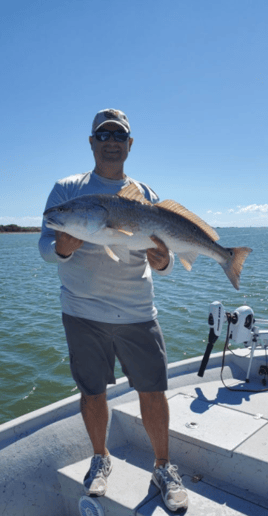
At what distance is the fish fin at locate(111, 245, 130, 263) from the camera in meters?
2.93

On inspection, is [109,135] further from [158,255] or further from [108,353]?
[108,353]

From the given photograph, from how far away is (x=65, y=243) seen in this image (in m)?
2.89

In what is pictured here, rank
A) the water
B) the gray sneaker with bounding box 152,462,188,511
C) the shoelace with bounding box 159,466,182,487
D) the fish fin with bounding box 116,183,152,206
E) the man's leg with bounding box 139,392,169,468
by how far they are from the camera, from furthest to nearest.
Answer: the water → the man's leg with bounding box 139,392,169,468 → the shoelace with bounding box 159,466,182,487 → the gray sneaker with bounding box 152,462,188,511 → the fish fin with bounding box 116,183,152,206

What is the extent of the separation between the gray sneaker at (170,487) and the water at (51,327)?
13.7 ft

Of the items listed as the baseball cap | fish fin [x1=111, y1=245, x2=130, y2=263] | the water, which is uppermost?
the baseball cap

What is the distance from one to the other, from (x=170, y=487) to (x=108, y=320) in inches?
51.3

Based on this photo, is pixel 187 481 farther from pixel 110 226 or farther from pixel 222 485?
pixel 110 226

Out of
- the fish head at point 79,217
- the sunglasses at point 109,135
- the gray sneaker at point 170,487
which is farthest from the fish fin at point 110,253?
the gray sneaker at point 170,487

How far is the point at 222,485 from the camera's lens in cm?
337

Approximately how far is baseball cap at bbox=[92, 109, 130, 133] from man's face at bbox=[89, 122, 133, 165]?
Result: 41 millimetres

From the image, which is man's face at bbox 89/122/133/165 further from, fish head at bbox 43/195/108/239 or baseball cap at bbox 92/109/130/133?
fish head at bbox 43/195/108/239

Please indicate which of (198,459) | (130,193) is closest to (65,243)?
(130,193)

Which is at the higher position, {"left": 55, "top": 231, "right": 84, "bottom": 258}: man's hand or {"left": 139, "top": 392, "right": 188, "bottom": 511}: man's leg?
{"left": 55, "top": 231, "right": 84, "bottom": 258}: man's hand

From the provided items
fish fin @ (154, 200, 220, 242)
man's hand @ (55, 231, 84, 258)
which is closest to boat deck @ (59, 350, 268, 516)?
fish fin @ (154, 200, 220, 242)
